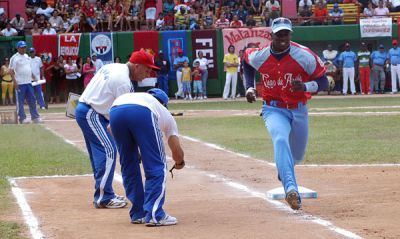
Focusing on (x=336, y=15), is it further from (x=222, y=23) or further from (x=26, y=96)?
(x=26, y=96)

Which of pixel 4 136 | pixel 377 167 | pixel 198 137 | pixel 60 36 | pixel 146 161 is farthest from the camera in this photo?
pixel 60 36

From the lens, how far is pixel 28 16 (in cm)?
3916

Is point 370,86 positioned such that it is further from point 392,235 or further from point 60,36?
point 392,235

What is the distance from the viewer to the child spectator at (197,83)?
123ft

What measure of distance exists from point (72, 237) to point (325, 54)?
3095 cm

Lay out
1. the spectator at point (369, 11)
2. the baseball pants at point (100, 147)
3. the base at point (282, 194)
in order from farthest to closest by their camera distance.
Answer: the spectator at point (369, 11), the base at point (282, 194), the baseball pants at point (100, 147)

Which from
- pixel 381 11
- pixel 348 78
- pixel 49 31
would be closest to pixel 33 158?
pixel 49 31

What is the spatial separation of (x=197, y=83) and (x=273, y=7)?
4.77 m

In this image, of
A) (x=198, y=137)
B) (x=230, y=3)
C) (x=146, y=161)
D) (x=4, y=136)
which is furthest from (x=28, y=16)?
(x=146, y=161)

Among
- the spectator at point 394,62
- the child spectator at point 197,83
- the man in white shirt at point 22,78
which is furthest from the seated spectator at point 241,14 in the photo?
the man in white shirt at point 22,78

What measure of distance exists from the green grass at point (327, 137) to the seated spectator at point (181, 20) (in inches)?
566

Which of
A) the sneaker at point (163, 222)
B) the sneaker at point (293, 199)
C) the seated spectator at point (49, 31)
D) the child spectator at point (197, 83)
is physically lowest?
the child spectator at point (197, 83)

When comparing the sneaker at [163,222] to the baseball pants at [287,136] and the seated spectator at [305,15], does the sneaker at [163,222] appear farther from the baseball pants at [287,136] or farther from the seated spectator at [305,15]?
the seated spectator at [305,15]

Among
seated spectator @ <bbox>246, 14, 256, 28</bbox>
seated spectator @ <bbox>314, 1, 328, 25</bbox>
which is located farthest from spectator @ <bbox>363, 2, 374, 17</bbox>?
seated spectator @ <bbox>246, 14, 256, 28</bbox>
